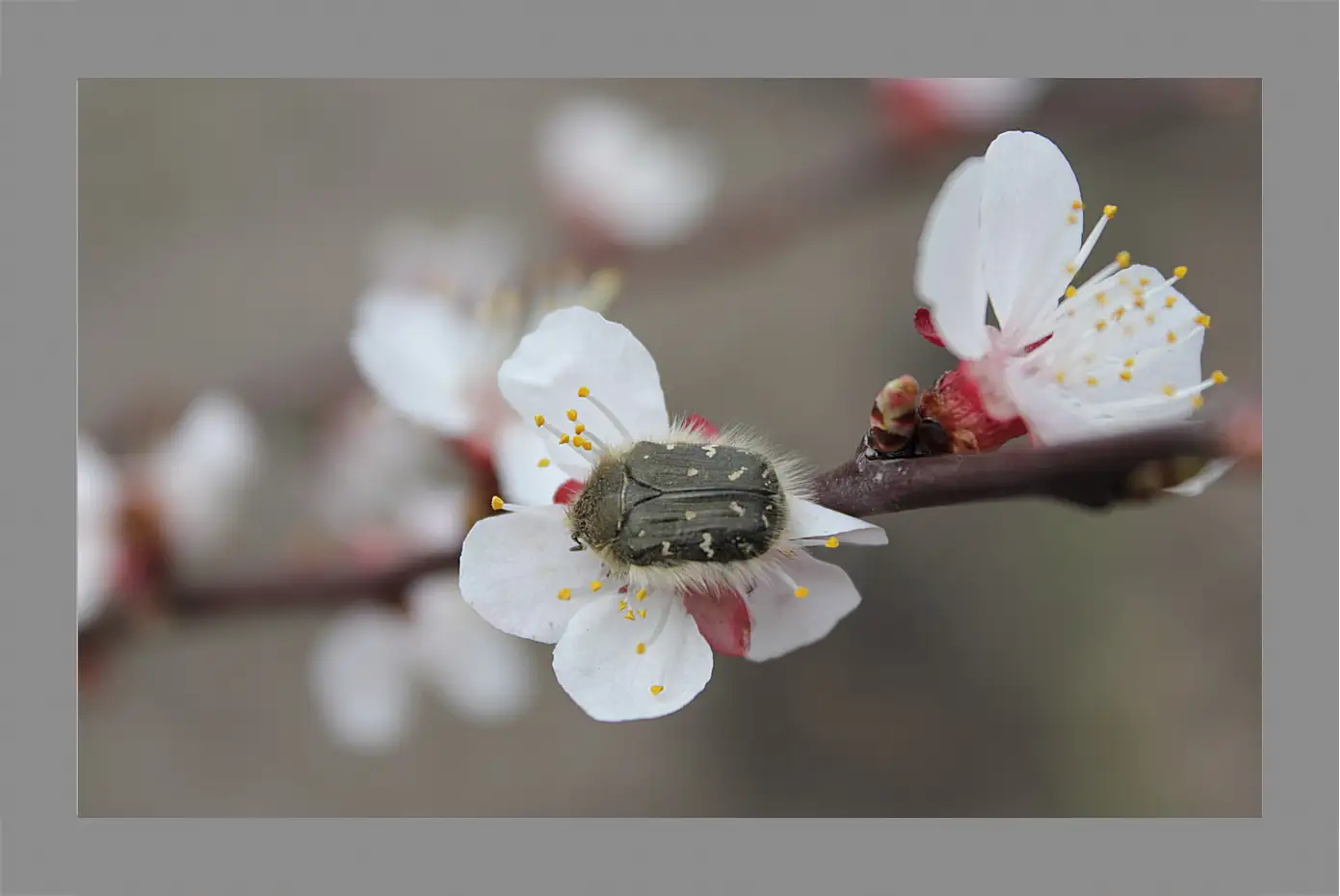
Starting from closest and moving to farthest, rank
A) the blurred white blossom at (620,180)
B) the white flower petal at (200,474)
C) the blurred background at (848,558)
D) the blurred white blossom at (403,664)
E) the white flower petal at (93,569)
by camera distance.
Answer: the white flower petal at (93,569), the white flower petal at (200,474), the blurred white blossom at (403,664), the blurred white blossom at (620,180), the blurred background at (848,558)

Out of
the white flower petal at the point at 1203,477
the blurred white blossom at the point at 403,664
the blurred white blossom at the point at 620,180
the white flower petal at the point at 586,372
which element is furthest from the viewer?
the blurred white blossom at the point at 620,180

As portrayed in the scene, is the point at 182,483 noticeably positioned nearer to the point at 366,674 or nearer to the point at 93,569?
the point at 93,569

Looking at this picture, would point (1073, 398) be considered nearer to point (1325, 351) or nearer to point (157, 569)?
point (1325, 351)

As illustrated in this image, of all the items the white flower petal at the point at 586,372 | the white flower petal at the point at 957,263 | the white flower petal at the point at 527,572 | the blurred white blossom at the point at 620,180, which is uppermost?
the blurred white blossom at the point at 620,180

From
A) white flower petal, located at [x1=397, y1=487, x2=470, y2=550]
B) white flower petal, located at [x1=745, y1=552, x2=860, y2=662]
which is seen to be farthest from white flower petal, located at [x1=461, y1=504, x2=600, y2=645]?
white flower petal, located at [x1=397, y1=487, x2=470, y2=550]

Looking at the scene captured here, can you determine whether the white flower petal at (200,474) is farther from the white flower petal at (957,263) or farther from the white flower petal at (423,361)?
the white flower petal at (957,263)

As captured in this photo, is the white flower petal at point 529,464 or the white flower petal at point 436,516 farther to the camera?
the white flower petal at point 436,516

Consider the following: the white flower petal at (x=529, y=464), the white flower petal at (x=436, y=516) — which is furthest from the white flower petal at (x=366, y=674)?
the white flower petal at (x=529, y=464)
